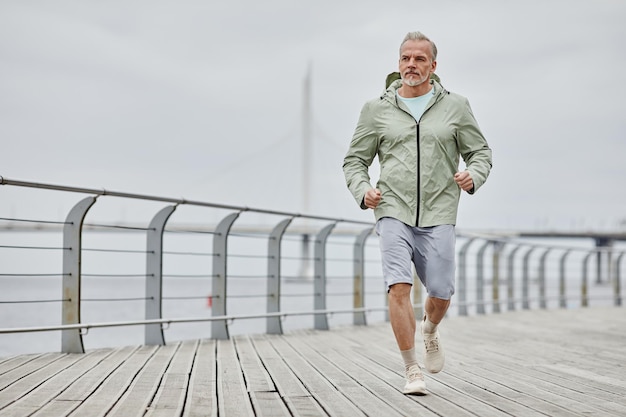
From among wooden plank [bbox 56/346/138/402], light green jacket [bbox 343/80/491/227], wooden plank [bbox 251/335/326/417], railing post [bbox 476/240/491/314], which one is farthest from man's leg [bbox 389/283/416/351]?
railing post [bbox 476/240/491/314]

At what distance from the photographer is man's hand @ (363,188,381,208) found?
3711mm

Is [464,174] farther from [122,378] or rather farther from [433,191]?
[122,378]

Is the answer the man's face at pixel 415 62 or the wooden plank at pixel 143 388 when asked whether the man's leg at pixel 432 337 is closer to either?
the man's face at pixel 415 62

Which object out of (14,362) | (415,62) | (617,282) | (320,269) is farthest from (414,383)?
(617,282)

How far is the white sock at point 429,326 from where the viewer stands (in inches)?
156

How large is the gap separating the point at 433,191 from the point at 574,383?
1117mm

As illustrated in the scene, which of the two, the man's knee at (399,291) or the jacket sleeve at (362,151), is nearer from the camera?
the man's knee at (399,291)

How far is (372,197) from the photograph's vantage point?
3711mm

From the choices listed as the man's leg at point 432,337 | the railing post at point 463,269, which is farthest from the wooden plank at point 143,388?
the railing post at point 463,269

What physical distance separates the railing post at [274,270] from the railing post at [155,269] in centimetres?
136

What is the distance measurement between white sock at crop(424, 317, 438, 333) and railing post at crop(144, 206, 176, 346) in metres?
2.19

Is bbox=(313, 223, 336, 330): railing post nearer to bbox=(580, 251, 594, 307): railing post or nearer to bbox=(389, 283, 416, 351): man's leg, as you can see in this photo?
bbox=(389, 283, 416, 351): man's leg

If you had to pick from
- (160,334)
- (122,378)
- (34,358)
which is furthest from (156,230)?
(122,378)

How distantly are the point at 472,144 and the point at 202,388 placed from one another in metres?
1.43
